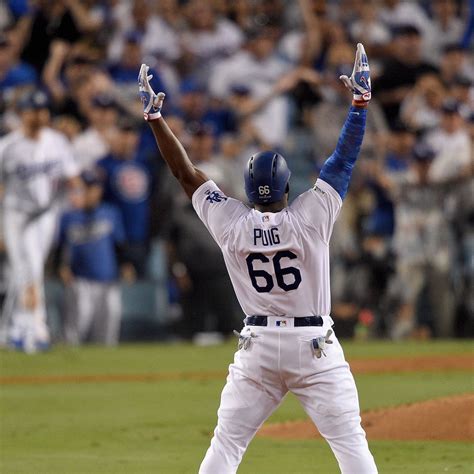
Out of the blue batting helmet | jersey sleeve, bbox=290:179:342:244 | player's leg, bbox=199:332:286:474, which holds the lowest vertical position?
player's leg, bbox=199:332:286:474

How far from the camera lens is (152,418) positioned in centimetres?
948

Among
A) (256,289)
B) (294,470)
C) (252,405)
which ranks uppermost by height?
(256,289)

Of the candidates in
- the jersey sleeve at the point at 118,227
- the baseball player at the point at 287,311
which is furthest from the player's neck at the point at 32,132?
the baseball player at the point at 287,311

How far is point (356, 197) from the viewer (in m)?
16.3

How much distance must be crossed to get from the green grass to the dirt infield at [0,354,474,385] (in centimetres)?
28

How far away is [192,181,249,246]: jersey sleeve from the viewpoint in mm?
5336

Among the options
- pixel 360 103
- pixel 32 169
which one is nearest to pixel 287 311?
pixel 360 103

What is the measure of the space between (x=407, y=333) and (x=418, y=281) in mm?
754

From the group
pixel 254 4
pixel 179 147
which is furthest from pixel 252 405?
pixel 254 4

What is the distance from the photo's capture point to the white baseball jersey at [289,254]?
5133 millimetres

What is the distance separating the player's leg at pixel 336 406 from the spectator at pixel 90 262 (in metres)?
10.8

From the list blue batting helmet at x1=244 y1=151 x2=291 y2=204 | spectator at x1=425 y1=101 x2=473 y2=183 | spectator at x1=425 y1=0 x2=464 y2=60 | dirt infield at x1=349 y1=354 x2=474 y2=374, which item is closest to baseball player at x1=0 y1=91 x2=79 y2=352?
dirt infield at x1=349 y1=354 x2=474 y2=374

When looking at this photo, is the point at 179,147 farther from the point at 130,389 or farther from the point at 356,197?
the point at 356,197

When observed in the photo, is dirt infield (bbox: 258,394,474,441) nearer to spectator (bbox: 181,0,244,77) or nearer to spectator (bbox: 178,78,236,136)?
spectator (bbox: 178,78,236,136)
